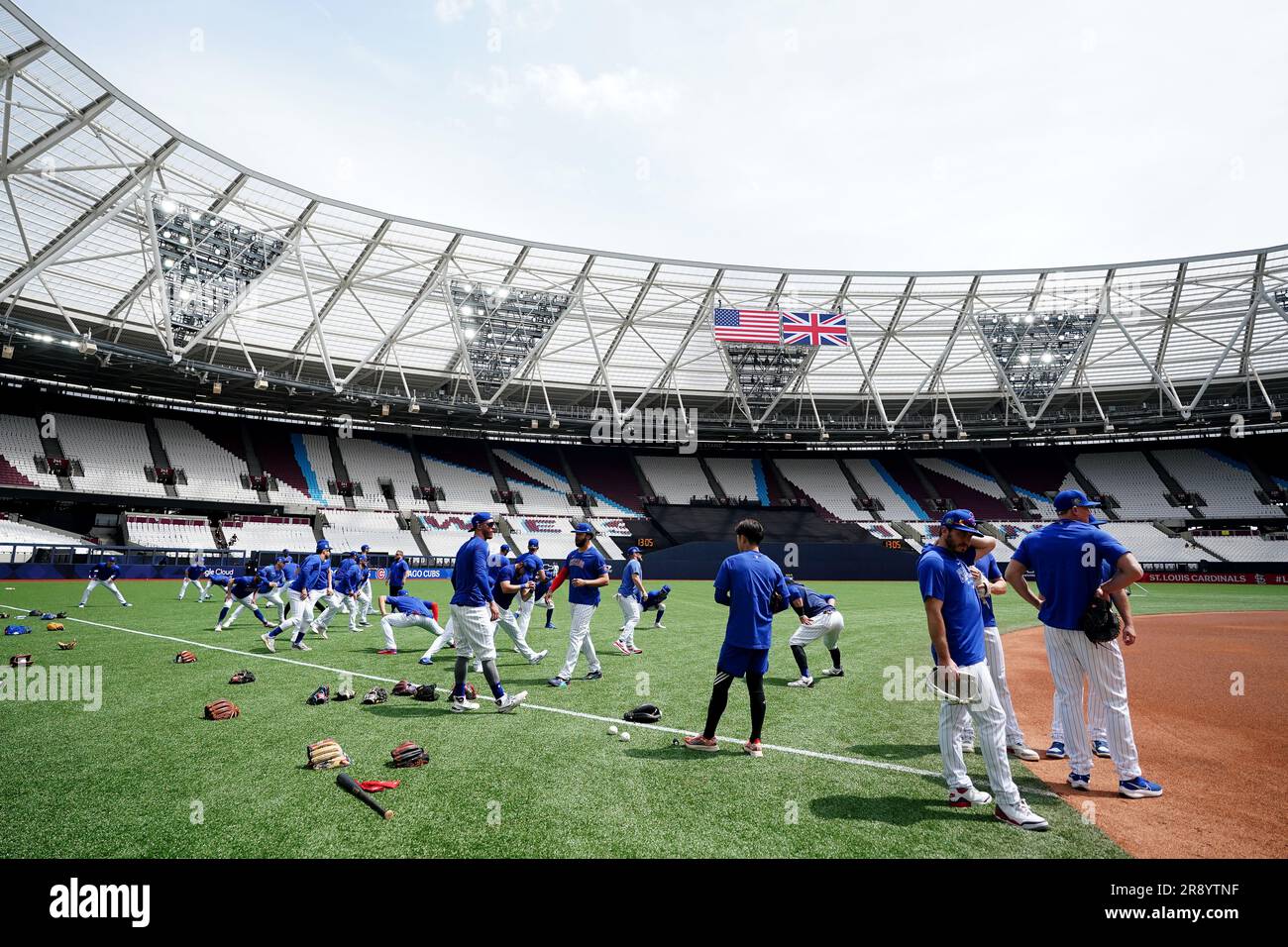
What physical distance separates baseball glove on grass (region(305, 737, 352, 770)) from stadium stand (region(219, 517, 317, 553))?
34.1 metres

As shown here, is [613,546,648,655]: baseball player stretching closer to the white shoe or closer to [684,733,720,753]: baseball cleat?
the white shoe

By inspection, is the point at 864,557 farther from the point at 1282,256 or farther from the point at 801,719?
the point at 801,719

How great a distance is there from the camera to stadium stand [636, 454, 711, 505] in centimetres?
5159

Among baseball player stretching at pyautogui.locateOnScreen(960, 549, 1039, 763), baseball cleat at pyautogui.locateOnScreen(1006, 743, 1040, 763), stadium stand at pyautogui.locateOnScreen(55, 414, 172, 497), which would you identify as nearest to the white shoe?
baseball player stretching at pyautogui.locateOnScreen(960, 549, 1039, 763)

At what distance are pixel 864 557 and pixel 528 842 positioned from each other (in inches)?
1570

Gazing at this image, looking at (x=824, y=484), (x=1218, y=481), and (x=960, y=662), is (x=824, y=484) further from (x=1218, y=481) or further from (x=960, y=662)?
(x=960, y=662)

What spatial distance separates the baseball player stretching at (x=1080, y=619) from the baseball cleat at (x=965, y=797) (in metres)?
1.20

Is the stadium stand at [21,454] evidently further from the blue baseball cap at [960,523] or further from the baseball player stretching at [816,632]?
the blue baseball cap at [960,523]

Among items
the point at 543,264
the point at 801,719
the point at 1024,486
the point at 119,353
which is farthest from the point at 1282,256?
the point at 119,353

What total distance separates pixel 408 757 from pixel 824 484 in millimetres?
51688

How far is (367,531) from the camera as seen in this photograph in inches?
1574

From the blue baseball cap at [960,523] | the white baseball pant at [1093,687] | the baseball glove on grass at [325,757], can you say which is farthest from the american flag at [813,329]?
the baseball glove on grass at [325,757]

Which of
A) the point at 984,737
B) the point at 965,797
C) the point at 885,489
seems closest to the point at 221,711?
the point at 965,797
